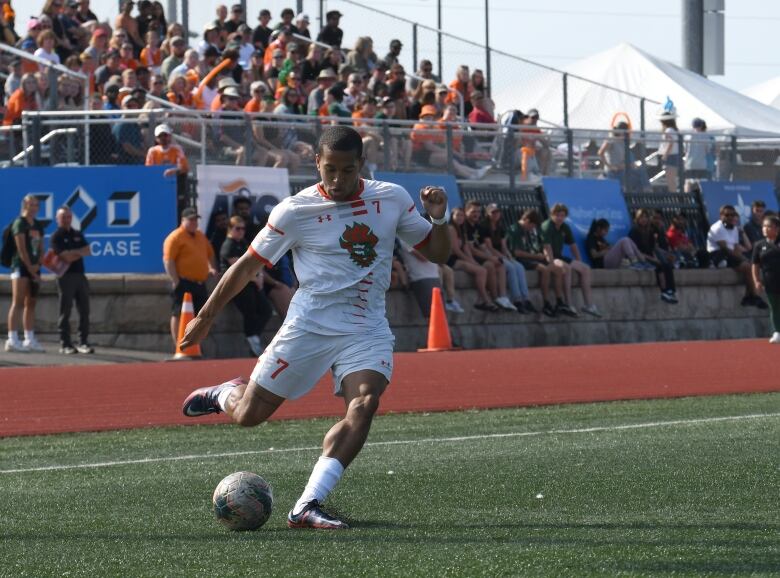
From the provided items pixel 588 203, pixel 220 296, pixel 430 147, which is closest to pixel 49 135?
pixel 430 147

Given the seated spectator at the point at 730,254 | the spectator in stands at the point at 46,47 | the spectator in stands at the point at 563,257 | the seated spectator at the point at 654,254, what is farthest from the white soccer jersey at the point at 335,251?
the seated spectator at the point at 730,254

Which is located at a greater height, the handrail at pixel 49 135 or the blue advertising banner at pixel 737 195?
the handrail at pixel 49 135

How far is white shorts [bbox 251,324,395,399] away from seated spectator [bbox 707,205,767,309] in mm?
21577

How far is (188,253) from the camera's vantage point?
20.6 metres

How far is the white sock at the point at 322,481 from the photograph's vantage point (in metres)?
7.29

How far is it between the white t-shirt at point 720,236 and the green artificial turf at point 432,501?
1562 centimetres

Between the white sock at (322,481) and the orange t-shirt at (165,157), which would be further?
the orange t-shirt at (165,157)

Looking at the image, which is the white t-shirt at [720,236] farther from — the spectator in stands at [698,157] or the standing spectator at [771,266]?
the standing spectator at [771,266]

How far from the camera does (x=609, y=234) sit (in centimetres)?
2720

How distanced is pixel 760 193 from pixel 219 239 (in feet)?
40.4

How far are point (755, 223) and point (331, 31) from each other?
8800mm

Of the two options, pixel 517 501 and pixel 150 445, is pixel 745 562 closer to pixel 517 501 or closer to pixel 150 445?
pixel 517 501

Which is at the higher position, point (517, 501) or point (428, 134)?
point (428, 134)

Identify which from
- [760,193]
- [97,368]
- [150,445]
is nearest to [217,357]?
[97,368]
